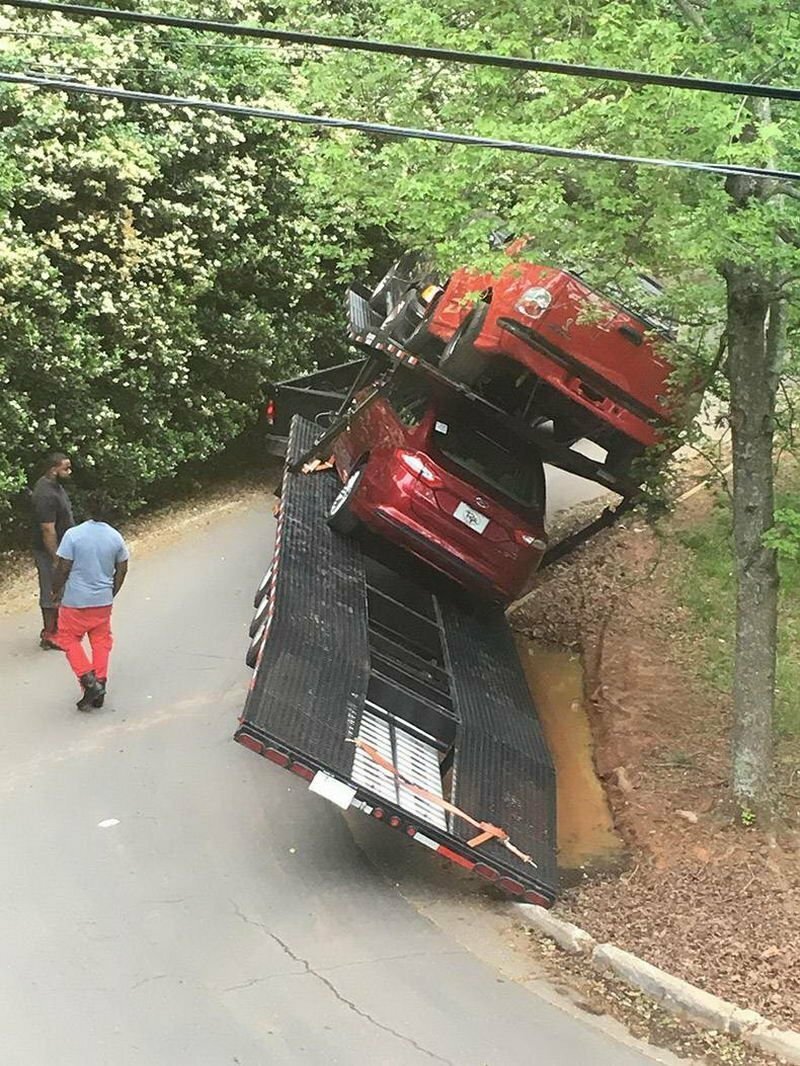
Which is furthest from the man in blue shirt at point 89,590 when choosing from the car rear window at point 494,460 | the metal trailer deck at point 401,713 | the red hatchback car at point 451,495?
Answer: the car rear window at point 494,460

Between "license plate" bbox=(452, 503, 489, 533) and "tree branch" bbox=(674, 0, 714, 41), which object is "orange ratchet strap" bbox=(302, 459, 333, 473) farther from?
"tree branch" bbox=(674, 0, 714, 41)

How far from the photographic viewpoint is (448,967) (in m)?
5.68

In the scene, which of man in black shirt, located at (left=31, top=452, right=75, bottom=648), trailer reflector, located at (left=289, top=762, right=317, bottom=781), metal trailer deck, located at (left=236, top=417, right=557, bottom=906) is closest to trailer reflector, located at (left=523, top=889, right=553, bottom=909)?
metal trailer deck, located at (left=236, top=417, right=557, bottom=906)

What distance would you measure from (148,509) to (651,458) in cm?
702

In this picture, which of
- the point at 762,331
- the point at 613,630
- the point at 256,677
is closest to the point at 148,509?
the point at 613,630

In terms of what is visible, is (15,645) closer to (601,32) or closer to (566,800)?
(566,800)

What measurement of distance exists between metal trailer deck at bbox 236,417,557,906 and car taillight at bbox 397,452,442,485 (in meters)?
0.93

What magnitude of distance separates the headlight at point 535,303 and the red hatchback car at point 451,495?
128cm

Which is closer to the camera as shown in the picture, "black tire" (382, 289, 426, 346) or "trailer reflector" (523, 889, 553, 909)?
"trailer reflector" (523, 889, 553, 909)

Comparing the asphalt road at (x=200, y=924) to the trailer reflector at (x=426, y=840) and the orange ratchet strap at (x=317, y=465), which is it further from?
the orange ratchet strap at (x=317, y=465)

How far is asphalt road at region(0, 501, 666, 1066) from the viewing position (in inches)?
197

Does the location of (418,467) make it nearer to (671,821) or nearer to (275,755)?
(671,821)

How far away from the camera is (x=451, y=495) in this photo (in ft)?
30.2

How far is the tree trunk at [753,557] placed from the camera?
677 centimetres
